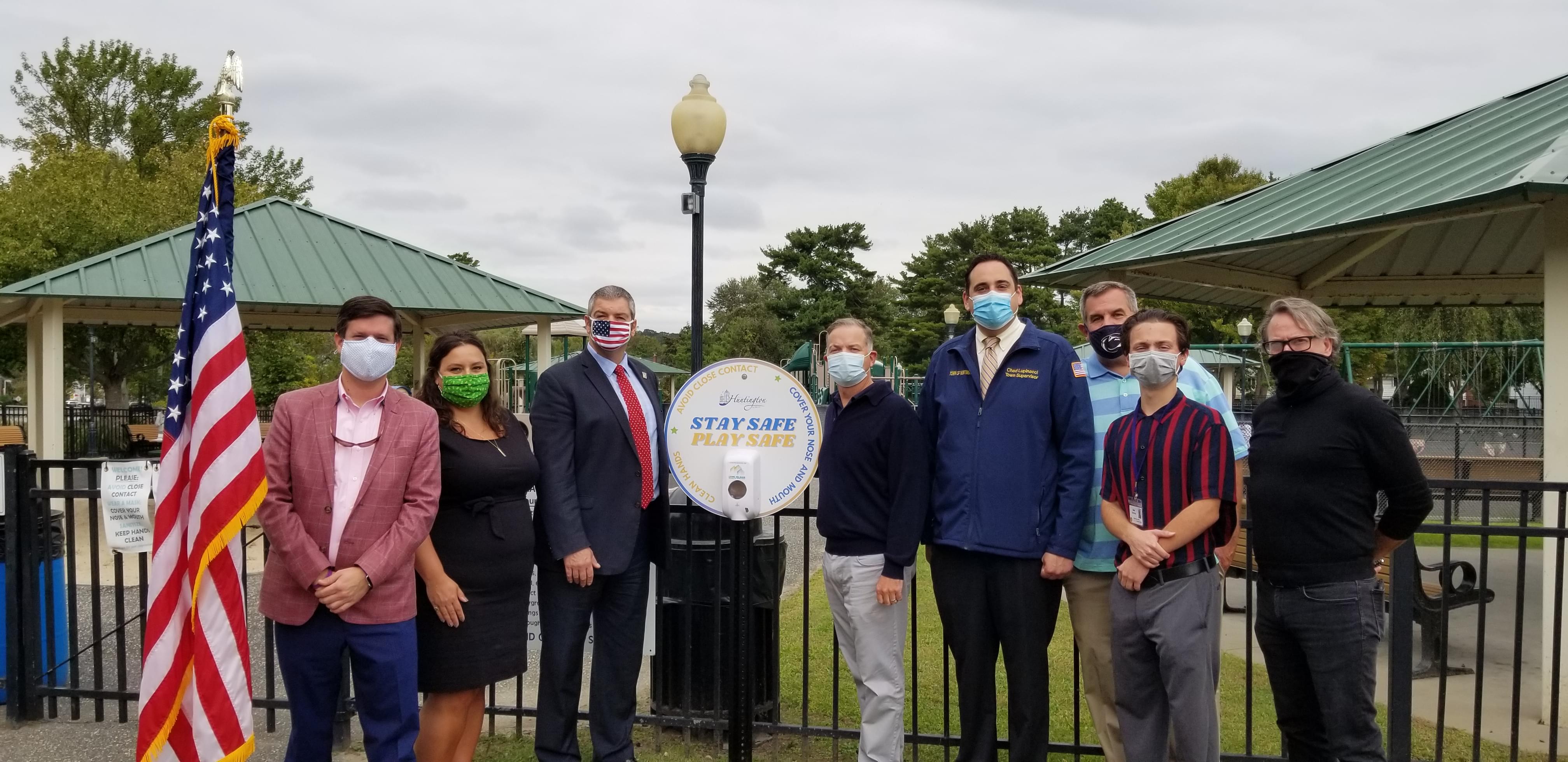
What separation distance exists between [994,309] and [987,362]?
22cm

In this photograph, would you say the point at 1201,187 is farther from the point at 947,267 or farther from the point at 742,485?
the point at 742,485

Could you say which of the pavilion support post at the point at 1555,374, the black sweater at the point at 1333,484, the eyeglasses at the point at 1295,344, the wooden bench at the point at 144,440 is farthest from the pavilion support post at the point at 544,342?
the black sweater at the point at 1333,484

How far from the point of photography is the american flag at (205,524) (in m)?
3.66

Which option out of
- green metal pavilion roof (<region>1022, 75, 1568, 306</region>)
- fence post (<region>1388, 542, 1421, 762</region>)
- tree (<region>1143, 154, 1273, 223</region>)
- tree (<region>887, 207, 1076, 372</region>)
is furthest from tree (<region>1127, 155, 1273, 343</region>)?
fence post (<region>1388, 542, 1421, 762</region>)

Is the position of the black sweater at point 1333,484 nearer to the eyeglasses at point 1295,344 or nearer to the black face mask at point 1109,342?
the eyeglasses at point 1295,344

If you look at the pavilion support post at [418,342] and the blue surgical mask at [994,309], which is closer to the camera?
the blue surgical mask at [994,309]

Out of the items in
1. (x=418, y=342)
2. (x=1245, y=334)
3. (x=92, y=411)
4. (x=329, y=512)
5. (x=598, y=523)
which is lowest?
(x=92, y=411)

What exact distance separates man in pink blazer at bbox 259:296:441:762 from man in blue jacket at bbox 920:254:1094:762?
1960 mm

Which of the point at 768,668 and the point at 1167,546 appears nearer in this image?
the point at 1167,546

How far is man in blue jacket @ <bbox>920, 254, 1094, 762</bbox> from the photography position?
3.84m

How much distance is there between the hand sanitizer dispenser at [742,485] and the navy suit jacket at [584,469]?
1.30ft

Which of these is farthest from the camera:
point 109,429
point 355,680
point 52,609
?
point 109,429

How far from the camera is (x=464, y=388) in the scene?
155 inches

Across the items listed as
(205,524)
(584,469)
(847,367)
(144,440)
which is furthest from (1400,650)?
(144,440)
